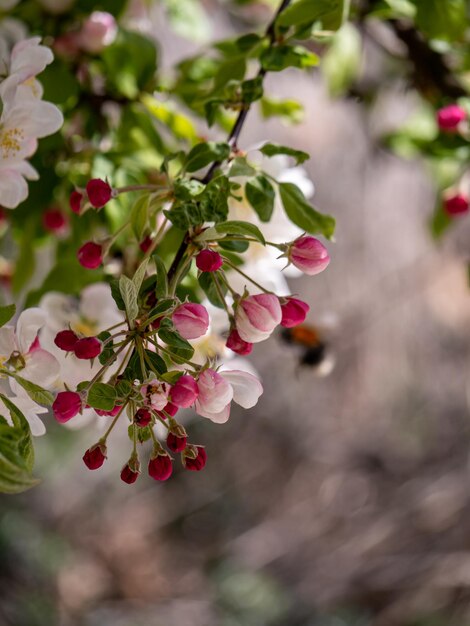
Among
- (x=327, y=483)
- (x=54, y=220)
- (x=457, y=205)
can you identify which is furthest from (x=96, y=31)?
(x=327, y=483)

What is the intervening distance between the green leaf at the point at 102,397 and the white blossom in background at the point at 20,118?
0.15 meters

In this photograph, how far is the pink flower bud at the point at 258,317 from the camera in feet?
1.42

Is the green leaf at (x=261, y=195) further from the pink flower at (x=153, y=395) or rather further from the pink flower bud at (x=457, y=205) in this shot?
the pink flower bud at (x=457, y=205)

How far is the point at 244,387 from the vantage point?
0.45 meters

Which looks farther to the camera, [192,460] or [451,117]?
[451,117]

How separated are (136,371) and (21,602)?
7.31 ft

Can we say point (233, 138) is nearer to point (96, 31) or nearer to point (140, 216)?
point (140, 216)

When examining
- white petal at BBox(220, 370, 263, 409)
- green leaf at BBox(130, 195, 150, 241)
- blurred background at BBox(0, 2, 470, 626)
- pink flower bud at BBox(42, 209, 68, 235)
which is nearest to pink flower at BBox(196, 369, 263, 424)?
white petal at BBox(220, 370, 263, 409)

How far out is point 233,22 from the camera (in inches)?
91.1

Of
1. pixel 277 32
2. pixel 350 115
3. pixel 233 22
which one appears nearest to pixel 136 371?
pixel 277 32

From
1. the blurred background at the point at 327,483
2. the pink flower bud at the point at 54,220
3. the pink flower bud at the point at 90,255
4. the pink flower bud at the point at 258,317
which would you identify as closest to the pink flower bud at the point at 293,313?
the pink flower bud at the point at 258,317

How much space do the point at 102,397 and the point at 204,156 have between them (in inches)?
6.6

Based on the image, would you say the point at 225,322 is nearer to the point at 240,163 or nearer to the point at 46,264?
the point at 240,163

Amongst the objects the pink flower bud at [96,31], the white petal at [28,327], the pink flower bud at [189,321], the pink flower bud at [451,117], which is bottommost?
the pink flower bud at [189,321]
